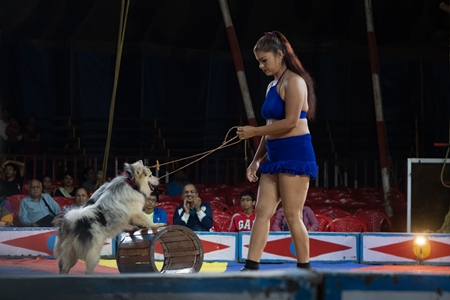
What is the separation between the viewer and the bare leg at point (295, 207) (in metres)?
4.81

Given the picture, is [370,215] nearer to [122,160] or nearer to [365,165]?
[365,165]

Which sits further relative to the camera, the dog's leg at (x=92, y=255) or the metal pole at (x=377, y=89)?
the metal pole at (x=377, y=89)

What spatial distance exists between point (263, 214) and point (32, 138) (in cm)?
1065

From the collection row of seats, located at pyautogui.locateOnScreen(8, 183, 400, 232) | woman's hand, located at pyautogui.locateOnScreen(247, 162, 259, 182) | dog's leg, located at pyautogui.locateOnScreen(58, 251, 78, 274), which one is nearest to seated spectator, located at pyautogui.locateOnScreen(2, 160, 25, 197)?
row of seats, located at pyautogui.locateOnScreen(8, 183, 400, 232)

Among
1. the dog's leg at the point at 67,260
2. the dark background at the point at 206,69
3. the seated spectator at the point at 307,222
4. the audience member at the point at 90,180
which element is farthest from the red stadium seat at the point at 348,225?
the dark background at the point at 206,69

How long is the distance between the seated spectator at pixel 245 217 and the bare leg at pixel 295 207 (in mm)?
3703

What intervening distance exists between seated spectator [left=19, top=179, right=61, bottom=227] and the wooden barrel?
253 cm

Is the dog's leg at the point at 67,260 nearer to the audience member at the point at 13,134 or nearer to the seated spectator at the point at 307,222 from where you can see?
the seated spectator at the point at 307,222

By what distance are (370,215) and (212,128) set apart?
277 inches

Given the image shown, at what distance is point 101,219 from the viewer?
6.05m

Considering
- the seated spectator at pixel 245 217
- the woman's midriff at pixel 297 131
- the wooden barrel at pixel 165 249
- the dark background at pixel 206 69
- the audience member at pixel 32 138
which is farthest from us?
the dark background at pixel 206 69

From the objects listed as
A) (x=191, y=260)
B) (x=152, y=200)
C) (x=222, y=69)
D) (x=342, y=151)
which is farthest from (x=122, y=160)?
(x=191, y=260)

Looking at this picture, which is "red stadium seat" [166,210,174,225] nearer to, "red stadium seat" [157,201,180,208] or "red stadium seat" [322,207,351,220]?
"red stadium seat" [157,201,180,208]

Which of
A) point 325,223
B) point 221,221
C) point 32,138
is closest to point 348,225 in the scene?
point 325,223
